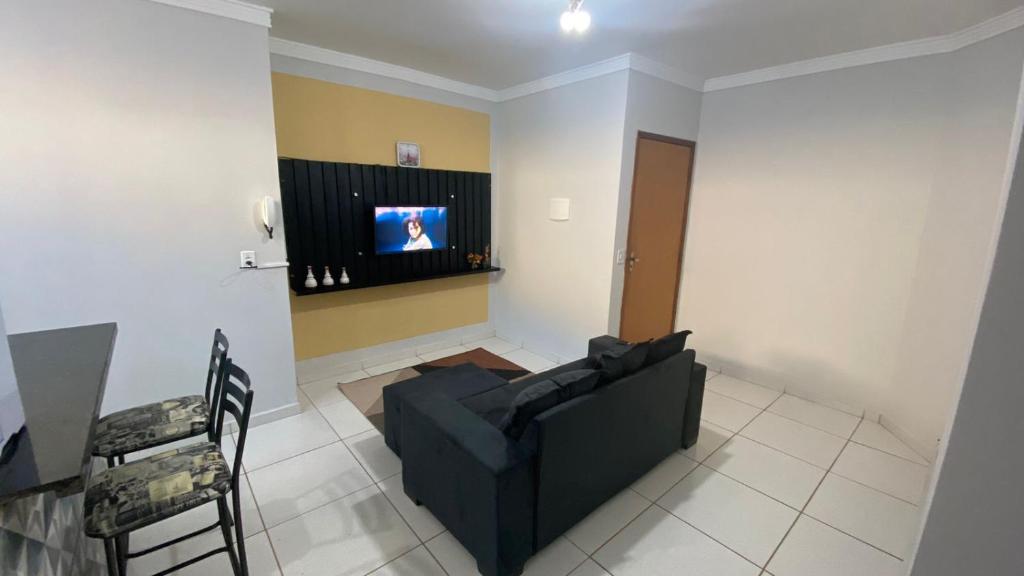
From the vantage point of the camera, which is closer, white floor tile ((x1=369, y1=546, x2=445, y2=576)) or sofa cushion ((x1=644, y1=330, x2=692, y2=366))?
white floor tile ((x1=369, y1=546, x2=445, y2=576))

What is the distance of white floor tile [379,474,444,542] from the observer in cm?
204

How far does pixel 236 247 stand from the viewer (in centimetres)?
262

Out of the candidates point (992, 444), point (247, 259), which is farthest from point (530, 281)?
point (992, 444)

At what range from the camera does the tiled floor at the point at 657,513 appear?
1.87 m

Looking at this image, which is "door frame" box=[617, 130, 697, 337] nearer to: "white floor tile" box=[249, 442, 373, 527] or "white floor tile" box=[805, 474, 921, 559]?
"white floor tile" box=[805, 474, 921, 559]

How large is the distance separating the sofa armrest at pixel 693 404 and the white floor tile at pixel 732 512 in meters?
0.25

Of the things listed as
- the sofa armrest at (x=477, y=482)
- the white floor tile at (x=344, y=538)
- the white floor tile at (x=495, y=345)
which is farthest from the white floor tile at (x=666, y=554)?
the white floor tile at (x=495, y=345)

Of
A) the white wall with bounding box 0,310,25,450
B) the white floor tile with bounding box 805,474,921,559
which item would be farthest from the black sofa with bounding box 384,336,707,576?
the white wall with bounding box 0,310,25,450

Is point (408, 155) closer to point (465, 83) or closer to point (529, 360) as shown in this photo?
point (465, 83)

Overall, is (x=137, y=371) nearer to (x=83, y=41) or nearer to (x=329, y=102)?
(x=83, y=41)

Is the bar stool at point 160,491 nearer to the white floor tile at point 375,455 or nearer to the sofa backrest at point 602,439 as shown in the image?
the white floor tile at point 375,455

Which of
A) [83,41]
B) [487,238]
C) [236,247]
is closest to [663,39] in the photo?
[487,238]

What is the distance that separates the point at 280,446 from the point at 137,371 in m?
0.92

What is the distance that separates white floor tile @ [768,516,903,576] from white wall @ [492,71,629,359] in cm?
195
